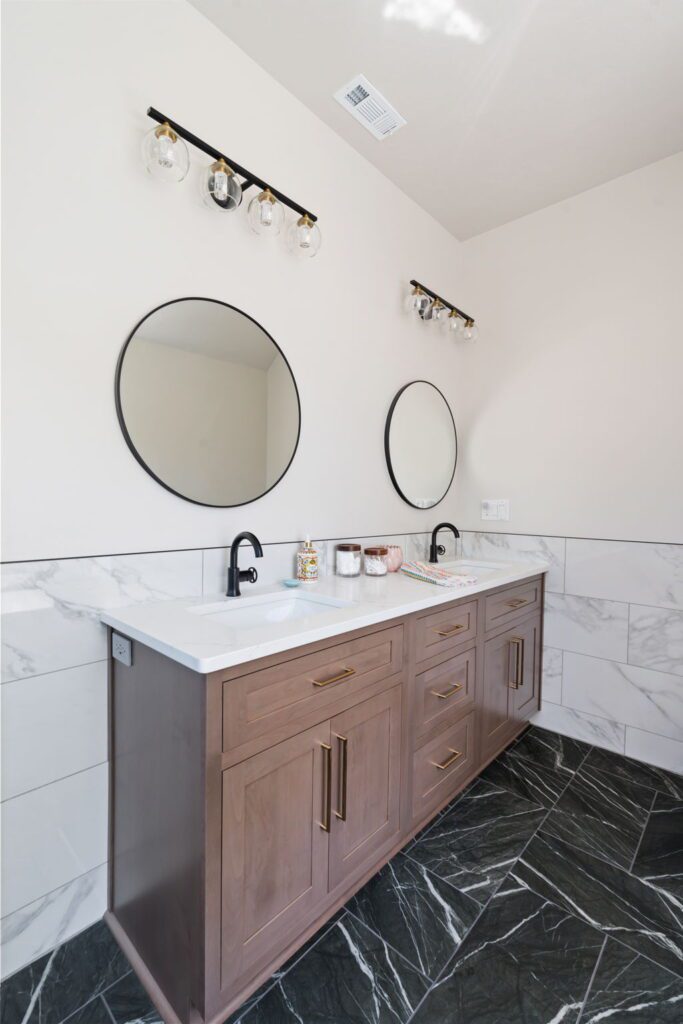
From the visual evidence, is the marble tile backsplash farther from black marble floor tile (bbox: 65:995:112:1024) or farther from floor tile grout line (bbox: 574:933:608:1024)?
floor tile grout line (bbox: 574:933:608:1024)

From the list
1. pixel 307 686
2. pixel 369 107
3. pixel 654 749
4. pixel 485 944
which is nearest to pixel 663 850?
pixel 654 749

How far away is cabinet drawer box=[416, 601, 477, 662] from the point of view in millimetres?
1585

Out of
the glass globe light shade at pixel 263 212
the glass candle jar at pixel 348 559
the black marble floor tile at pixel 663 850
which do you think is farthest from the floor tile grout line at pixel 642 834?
the glass globe light shade at pixel 263 212

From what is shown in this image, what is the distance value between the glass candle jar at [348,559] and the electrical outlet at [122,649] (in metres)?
0.91

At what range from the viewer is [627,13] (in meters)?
1.54

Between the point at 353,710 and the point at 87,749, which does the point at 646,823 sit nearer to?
the point at 353,710

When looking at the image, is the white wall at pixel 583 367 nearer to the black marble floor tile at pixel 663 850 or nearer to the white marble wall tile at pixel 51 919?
the black marble floor tile at pixel 663 850

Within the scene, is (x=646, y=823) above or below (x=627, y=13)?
below

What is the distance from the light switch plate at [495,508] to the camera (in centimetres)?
269

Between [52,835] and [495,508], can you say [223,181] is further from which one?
[495,508]

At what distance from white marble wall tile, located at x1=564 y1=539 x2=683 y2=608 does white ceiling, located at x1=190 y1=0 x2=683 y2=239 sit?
1.85m

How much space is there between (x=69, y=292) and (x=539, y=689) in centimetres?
273

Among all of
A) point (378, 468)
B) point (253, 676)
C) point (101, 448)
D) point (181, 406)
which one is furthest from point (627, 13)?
point (253, 676)

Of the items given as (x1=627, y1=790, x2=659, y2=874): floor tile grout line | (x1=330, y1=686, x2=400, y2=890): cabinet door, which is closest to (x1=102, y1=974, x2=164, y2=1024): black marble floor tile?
(x1=330, y1=686, x2=400, y2=890): cabinet door
